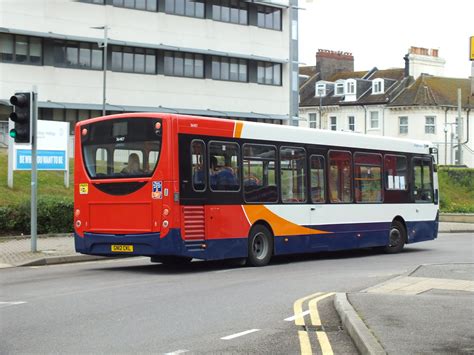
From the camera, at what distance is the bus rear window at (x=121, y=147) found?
48.9ft

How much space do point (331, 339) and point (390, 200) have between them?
511 inches

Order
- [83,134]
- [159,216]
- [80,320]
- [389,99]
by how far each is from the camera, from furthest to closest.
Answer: [389,99] → [83,134] → [159,216] → [80,320]

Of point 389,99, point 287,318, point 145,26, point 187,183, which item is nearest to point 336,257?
point 187,183

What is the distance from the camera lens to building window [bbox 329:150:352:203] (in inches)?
744

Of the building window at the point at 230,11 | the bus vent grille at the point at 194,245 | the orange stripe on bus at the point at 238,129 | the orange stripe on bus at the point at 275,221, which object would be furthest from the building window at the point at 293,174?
the building window at the point at 230,11

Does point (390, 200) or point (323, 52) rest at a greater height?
point (323, 52)

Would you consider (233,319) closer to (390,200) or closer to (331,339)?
(331,339)

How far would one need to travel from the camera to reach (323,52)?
274 ft

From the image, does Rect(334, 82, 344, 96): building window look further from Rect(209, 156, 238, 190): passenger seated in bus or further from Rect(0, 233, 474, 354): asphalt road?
Rect(209, 156, 238, 190): passenger seated in bus

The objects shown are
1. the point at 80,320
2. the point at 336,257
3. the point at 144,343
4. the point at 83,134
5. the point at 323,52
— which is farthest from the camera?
the point at 323,52

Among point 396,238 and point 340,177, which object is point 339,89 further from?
point 340,177

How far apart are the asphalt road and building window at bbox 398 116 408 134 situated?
55.5 m

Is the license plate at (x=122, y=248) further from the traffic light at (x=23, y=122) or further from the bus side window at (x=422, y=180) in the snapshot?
the bus side window at (x=422, y=180)

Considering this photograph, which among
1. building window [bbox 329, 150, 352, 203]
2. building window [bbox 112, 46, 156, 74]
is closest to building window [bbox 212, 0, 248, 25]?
building window [bbox 112, 46, 156, 74]
